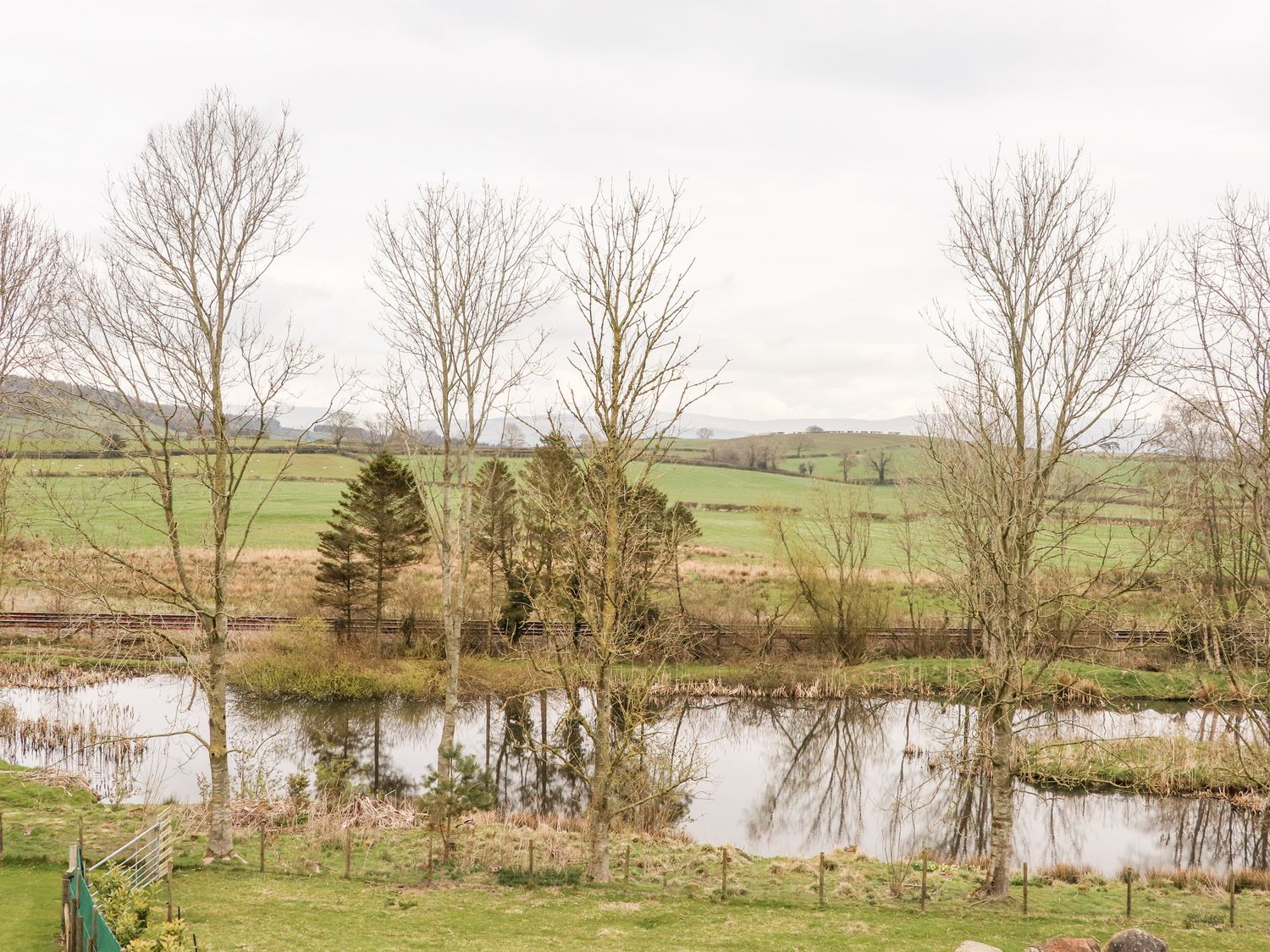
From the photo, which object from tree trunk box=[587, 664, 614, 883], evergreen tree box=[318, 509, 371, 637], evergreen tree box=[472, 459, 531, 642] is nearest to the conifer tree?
evergreen tree box=[318, 509, 371, 637]

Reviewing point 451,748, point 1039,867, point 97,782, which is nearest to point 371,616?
point 97,782

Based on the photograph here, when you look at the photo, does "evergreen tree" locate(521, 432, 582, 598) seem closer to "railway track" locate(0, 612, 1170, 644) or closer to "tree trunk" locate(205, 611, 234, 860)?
"railway track" locate(0, 612, 1170, 644)

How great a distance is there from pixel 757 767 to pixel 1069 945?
1634 cm

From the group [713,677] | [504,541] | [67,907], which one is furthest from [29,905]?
[713,677]

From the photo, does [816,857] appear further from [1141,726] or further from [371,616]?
[371,616]

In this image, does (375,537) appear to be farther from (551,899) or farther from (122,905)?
(122,905)

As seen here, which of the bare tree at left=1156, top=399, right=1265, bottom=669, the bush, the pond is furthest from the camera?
the bare tree at left=1156, top=399, right=1265, bottom=669

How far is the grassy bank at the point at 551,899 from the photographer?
501 inches

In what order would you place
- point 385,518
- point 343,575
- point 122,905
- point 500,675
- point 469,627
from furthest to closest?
1. point 469,627
2. point 343,575
3. point 385,518
4. point 500,675
5. point 122,905

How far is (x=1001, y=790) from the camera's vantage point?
46.9ft

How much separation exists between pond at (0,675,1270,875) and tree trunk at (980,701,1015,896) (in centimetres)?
85

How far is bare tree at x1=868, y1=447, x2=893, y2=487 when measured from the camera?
97875mm

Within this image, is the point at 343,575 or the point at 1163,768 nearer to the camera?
the point at 1163,768

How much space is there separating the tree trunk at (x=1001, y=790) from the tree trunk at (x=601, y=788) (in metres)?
6.22
